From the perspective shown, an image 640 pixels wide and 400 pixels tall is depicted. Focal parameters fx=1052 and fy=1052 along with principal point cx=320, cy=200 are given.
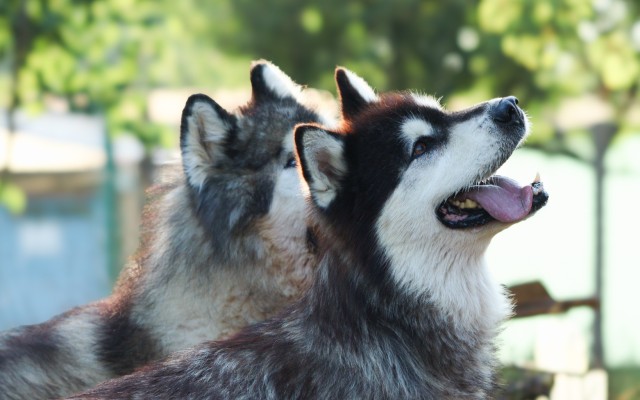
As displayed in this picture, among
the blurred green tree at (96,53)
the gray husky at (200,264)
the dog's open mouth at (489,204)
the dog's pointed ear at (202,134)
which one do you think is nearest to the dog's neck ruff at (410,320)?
the dog's open mouth at (489,204)

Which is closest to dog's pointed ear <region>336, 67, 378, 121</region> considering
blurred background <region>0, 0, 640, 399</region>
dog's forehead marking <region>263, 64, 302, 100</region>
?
dog's forehead marking <region>263, 64, 302, 100</region>

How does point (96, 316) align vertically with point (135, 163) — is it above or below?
below

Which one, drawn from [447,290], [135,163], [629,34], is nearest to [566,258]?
[629,34]

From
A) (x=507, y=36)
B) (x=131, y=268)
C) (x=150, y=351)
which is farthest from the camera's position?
(x=507, y=36)

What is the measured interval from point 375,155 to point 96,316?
2082 millimetres

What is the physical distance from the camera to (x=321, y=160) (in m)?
4.39

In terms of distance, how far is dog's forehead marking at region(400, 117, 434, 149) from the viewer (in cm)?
441

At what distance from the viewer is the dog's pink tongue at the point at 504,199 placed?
436cm

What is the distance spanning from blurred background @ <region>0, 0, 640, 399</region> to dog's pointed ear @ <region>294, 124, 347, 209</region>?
530 cm

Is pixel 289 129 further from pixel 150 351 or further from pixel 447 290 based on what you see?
pixel 447 290

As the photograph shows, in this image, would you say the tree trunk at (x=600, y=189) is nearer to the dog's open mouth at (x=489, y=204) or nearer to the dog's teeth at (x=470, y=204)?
the dog's open mouth at (x=489, y=204)

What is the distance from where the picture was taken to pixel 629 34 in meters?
10.3

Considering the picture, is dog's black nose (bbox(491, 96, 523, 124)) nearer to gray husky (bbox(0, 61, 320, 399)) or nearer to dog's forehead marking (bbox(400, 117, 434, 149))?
dog's forehead marking (bbox(400, 117, 434, 149))

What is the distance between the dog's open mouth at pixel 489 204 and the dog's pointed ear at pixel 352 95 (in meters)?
0.74
